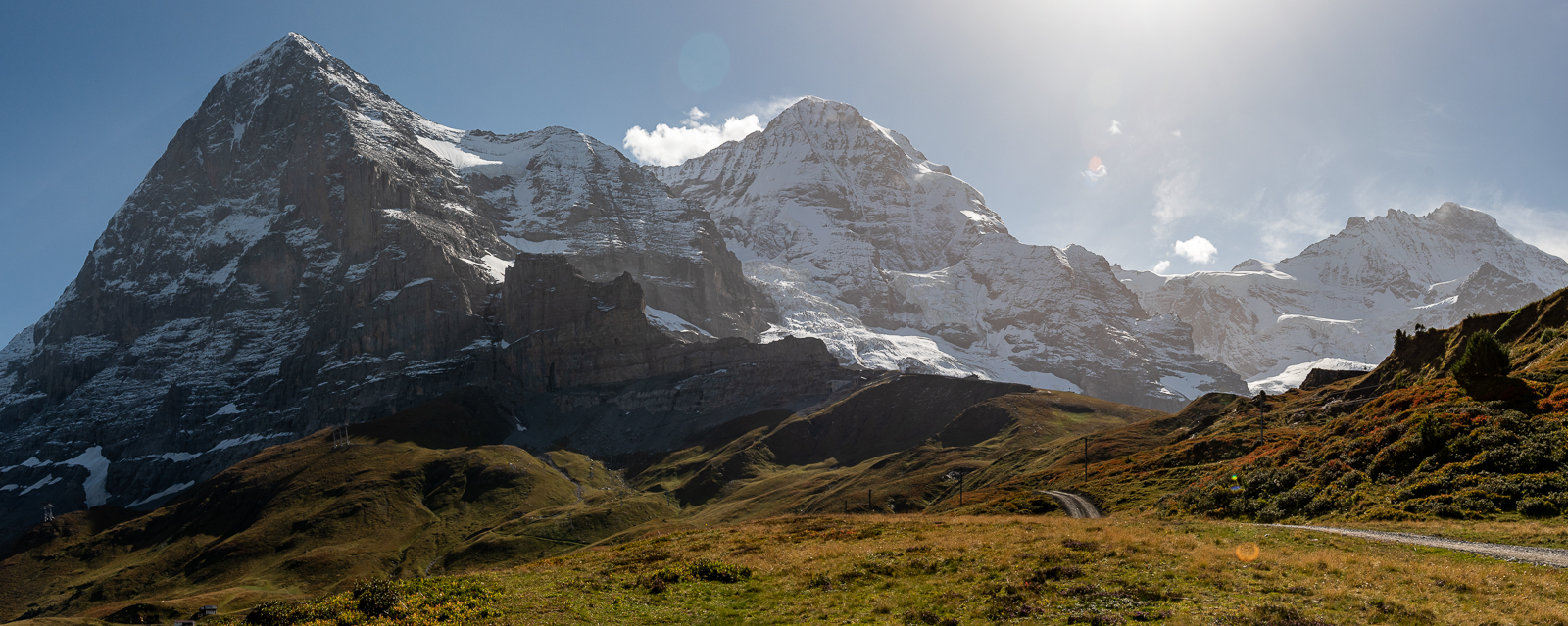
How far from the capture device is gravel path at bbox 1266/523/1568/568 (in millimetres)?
23125

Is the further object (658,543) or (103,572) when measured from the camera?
(103,572)

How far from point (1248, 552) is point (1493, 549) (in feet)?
23.9

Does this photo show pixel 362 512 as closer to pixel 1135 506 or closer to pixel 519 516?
pixel 519 516

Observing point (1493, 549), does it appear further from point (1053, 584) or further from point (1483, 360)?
point (1483, 360)

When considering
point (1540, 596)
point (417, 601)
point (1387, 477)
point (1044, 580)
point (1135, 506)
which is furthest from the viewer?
point (1135, 506)

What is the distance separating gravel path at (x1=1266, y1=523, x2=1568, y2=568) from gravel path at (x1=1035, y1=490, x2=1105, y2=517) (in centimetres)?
3076

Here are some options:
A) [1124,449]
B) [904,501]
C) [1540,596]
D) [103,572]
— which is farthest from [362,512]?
[1540,596]

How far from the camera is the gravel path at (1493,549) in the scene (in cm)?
2312

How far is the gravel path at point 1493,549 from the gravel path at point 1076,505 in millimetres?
30759

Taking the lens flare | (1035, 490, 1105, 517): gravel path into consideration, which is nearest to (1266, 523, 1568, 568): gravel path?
the lens flare

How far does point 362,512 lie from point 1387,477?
21032cm

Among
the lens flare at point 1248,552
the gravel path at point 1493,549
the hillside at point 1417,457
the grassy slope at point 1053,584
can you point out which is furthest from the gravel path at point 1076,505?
the lens flare at point 1248,552

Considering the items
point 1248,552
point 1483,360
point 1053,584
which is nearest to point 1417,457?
point 1483,360

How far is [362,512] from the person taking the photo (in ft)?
636
